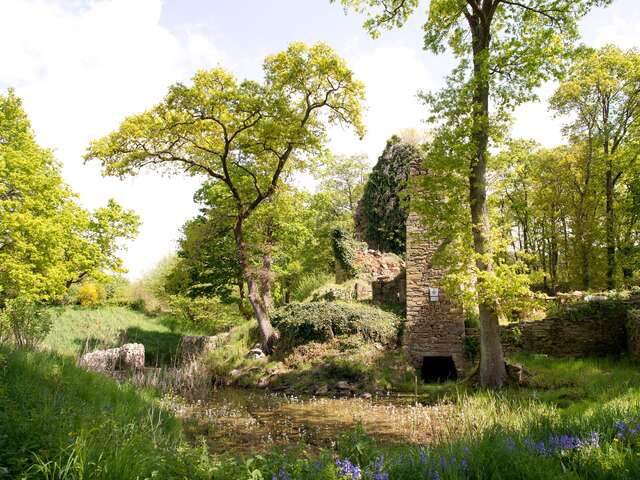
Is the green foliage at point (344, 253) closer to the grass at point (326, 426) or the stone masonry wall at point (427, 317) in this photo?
the stone masonry wall at point (427, 317)

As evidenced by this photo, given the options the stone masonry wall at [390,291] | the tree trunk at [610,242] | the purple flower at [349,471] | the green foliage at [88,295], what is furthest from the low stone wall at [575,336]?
the green foliage at [88,295]

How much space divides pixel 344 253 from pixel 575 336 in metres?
8.85

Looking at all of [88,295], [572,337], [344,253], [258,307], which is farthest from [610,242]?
[88,295]

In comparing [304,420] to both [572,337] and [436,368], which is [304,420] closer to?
[436,368]

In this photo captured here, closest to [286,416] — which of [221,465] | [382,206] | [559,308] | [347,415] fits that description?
[347,415]

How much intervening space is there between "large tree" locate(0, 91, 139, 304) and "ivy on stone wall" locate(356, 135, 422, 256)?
11521mm

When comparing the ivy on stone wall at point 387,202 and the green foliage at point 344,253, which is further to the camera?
the ivy on stone wall at point 387,202

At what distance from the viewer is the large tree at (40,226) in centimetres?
1476

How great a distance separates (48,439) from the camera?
3475mm

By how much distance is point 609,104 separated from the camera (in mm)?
17531

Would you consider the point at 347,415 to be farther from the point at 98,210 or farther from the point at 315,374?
the point at 98,210

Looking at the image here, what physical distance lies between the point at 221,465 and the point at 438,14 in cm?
1009

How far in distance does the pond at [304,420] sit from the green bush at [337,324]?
3.08 metres

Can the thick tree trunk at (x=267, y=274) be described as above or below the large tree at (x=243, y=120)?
below
